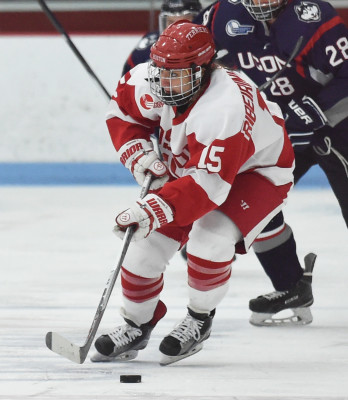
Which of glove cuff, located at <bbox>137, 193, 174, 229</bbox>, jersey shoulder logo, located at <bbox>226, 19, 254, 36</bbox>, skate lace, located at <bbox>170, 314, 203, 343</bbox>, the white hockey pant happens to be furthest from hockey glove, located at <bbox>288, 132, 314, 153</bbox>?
glove cuff, located at <bbox>137, 193, 174, 229</bbox>

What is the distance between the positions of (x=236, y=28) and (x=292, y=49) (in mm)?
196

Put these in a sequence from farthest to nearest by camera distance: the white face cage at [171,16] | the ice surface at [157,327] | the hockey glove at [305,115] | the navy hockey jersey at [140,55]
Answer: the white face cage at [171,16] < the navy hockey jersey at [140,55] < the hockey glove at [305,115] < the ice surface at [157,327]

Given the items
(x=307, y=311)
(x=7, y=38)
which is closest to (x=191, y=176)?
(x=307, y=311)

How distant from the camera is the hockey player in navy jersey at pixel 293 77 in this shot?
290 centimetres

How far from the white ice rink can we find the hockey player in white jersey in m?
0.11

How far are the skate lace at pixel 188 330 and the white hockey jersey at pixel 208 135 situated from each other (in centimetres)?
30

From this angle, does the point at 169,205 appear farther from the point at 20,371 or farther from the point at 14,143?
the point at 14,143

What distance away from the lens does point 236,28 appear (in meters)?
3.05

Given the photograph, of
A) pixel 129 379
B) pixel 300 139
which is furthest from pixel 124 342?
pixel 300 139

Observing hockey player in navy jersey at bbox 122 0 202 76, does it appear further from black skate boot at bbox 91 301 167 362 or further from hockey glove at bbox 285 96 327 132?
black skate boot at bbox 91 301 167 362

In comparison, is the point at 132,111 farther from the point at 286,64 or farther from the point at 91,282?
the point at 91,282

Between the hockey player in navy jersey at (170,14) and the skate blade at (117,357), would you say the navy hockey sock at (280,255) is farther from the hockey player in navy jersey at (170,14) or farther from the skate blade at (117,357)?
the hockey player in navy jersey at (170,14)

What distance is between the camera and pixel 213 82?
93.0 inches

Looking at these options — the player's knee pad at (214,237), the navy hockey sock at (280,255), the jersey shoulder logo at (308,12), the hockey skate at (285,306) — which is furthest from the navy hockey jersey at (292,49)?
the player's knee pad at (214,237)
